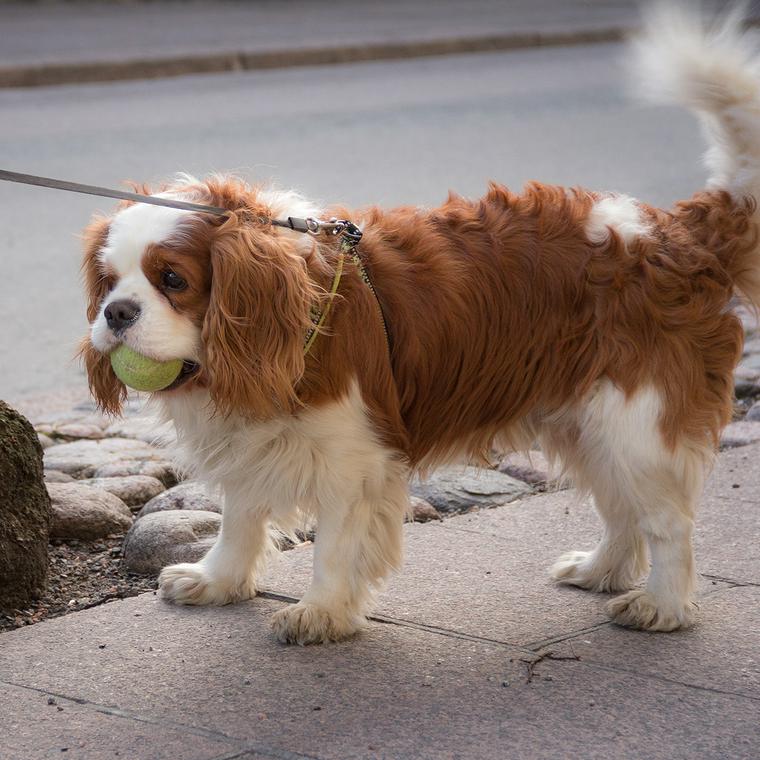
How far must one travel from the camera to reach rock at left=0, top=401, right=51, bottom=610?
4.22 meters

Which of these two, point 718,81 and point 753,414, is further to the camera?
point 753,414

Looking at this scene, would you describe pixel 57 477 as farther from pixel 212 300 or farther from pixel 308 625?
pixel 212 300

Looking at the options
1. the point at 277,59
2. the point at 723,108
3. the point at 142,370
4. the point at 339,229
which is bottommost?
the point at 142,370

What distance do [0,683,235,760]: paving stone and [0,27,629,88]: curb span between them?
1352cm

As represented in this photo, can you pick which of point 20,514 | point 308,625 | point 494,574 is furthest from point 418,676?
point 20,514

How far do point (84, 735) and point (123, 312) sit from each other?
3.56 ft

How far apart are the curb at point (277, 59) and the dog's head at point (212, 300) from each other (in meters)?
13.1

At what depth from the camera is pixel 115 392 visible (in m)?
4.01

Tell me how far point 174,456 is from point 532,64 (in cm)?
1473

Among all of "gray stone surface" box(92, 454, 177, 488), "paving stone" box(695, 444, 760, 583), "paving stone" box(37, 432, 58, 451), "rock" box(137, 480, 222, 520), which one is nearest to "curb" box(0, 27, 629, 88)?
"paving stone" box(37, 432, 58, 451)

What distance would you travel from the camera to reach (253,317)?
369 cm

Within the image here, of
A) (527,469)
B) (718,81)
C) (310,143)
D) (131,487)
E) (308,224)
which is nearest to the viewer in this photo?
(308,224)

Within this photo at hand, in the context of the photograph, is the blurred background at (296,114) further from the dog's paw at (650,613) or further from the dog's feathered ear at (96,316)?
the dog's paw at (650,613)

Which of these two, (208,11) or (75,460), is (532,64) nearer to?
(208,11)
